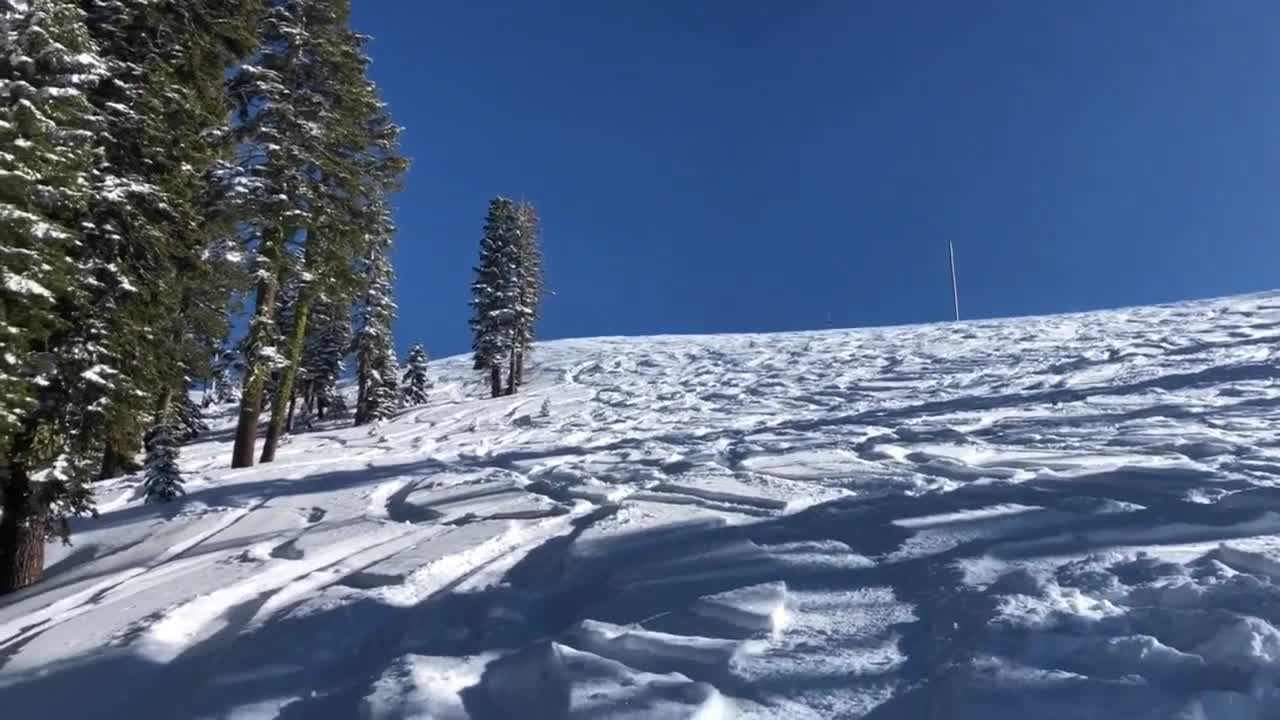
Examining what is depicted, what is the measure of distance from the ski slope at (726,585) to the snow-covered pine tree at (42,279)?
2.66 ft

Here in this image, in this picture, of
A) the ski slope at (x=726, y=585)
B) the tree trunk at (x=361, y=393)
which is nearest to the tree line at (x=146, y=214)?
the ski slope at (x=726, y=585)

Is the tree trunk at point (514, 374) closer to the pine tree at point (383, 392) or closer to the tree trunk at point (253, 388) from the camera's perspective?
the pine tree at point (383, 392)

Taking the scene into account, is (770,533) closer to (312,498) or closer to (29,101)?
(312,498)

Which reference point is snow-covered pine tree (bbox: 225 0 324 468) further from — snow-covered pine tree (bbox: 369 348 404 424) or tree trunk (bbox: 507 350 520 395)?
tree trunk (bbox: 507 350 520 395)

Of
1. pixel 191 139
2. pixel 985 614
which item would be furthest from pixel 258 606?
pixel 191 139

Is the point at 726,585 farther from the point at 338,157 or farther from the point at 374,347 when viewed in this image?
the point at 374,347

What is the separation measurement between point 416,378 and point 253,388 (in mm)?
33461

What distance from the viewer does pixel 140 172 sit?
31.8 ft

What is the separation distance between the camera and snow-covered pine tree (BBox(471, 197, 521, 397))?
39750 mm

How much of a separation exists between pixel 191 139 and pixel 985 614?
11.1 meters

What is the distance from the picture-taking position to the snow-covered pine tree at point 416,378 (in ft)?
156

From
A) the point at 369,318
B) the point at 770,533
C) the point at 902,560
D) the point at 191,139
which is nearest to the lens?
the point at 902,560

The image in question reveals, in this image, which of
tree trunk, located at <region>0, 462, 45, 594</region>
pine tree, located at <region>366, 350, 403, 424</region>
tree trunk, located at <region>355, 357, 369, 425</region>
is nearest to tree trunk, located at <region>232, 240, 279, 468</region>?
tree trunk, located at <region>0, 462, 45, 594</region>

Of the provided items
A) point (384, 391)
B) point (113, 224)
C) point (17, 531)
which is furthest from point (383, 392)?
point (17, 531)
